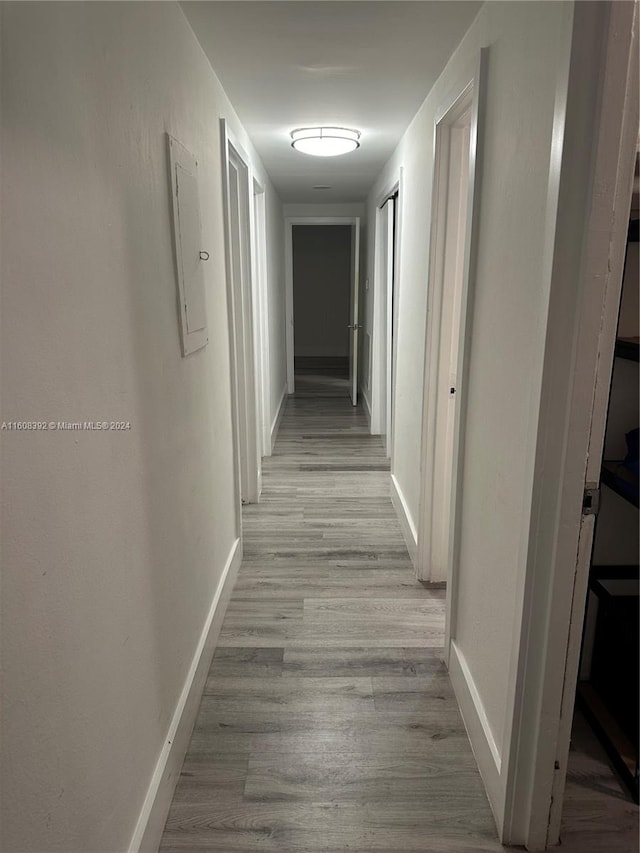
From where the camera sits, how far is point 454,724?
1.98 meters

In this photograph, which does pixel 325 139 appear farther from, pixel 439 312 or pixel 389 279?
pixel 389 279

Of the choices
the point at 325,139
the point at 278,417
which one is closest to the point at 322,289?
the point at 278,417

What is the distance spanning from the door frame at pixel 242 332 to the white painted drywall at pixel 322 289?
234 inches

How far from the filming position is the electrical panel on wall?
5.75ft

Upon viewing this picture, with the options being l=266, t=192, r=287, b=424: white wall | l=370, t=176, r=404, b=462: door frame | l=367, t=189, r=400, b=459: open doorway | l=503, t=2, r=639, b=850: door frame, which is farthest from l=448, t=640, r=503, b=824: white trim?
l=266, t=192, r=287, b=424: white wall

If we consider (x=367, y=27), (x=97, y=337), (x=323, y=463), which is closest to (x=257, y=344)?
(x=323, y=463)

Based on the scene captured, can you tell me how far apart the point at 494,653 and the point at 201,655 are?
105 cm

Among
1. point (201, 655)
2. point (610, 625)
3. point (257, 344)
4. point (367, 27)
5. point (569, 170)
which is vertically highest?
point (367, 27)

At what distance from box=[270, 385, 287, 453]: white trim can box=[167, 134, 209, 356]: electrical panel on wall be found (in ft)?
9.76

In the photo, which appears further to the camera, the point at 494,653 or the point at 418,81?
the point at 418,81

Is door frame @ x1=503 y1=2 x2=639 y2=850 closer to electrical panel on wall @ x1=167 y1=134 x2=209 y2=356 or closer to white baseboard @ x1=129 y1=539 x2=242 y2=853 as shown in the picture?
white baseboard @ x1=129 y1=539 x2=242 y2=853

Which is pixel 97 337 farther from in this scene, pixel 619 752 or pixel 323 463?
pixel 323 463

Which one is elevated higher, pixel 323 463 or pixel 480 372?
pixel 480 372

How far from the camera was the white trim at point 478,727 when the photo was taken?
5.37ft
